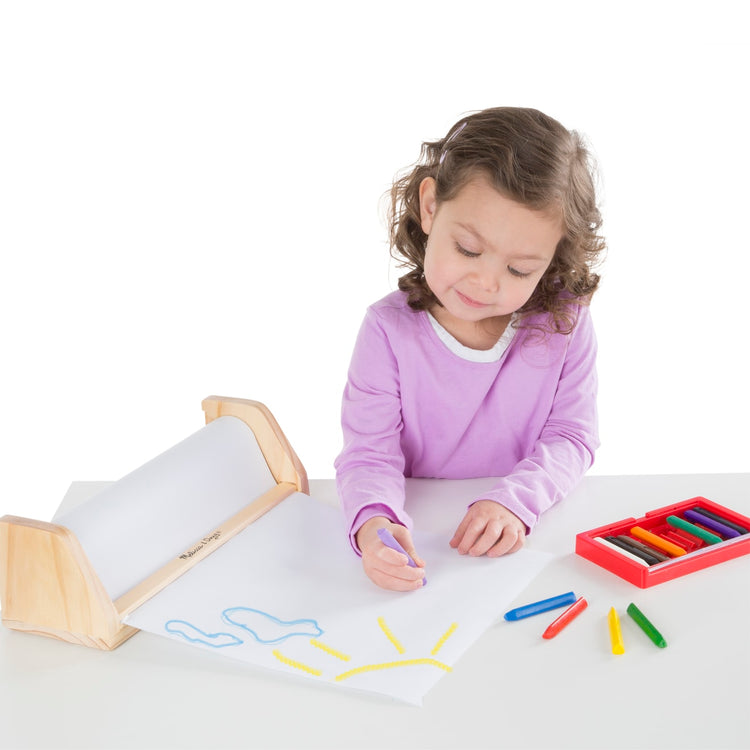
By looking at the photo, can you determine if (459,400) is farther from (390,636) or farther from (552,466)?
(390,636)

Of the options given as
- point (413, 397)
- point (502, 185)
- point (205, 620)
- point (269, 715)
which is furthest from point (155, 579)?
point (502, 185)

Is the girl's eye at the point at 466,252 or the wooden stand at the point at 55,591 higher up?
the girl's eye at the point at 466,252

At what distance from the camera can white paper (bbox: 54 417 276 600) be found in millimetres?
934

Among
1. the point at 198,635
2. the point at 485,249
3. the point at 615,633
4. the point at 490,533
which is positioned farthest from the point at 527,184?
the point at 198,635

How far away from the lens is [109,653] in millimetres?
871

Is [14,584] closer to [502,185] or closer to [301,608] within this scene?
[301,608]

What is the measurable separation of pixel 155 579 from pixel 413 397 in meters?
0.45

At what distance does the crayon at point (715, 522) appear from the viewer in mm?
1031

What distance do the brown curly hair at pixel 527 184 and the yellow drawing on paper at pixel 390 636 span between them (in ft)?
1.61

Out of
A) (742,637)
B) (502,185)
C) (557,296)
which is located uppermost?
(502,185)

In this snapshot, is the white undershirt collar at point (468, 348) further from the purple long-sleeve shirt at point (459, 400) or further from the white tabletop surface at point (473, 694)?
the white tabletop surface at point (473, 694)

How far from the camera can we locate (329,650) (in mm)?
852

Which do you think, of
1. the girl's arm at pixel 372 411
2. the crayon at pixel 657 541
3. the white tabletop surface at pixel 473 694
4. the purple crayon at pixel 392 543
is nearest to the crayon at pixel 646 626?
the white tabletop surface at pixel 473 694

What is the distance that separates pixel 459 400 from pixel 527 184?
13.3 inches
